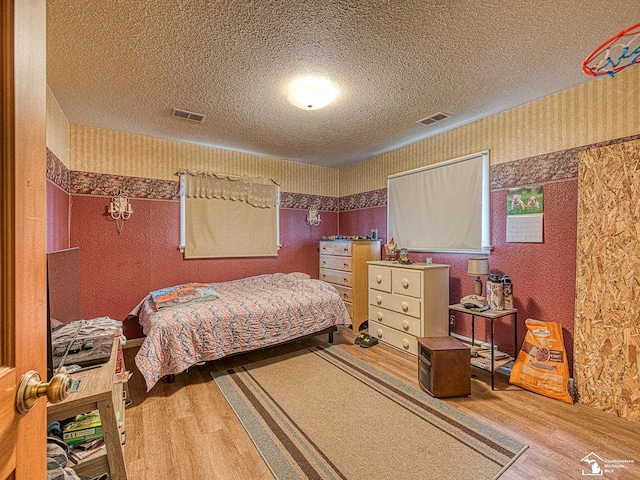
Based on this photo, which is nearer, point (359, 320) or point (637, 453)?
point (637, 453)

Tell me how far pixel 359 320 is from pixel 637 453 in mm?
2692

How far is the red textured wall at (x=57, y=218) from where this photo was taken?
250 cm

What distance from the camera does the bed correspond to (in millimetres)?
2473

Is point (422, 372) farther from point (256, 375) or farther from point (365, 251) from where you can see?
point (365, 251)

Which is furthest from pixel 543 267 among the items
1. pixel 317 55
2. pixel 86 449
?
pixel 86 449

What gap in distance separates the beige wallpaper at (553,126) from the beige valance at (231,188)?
7.25 ft

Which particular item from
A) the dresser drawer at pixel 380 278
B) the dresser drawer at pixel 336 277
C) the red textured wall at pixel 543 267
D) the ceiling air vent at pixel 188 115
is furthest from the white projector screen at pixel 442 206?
the ceiling air vent at pixel 188 115

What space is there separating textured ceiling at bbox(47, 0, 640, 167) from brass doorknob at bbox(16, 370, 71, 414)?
1865mm

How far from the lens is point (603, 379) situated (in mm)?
2168

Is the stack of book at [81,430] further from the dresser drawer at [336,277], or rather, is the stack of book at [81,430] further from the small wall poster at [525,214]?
the small wall poster at [525,214]

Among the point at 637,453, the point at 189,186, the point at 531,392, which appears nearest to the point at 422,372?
the point at 531,392

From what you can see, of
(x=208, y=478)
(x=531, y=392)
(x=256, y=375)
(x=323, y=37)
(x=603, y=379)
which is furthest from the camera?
(x=256, y=375)

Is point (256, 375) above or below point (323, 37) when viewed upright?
below

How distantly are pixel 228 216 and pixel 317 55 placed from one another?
272 cm
